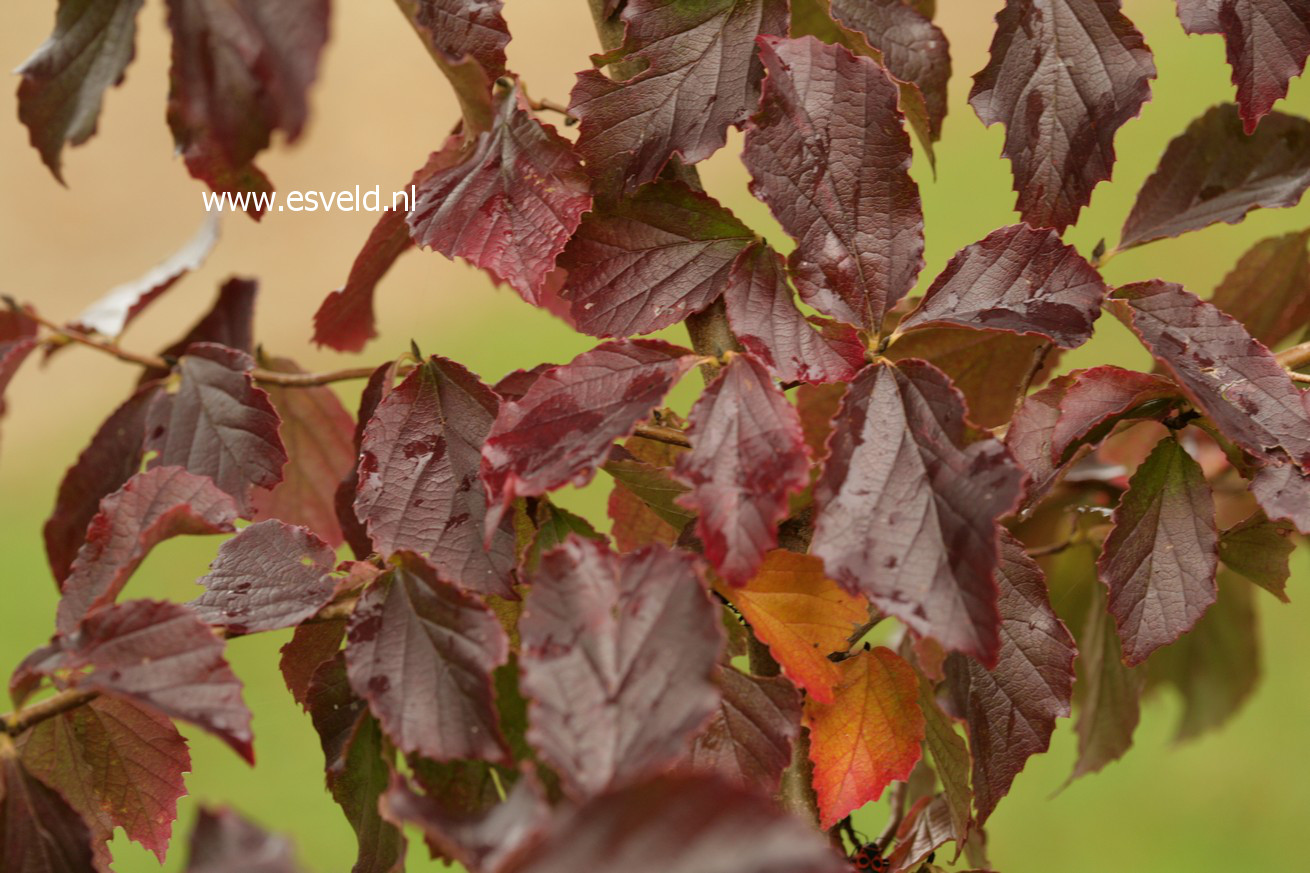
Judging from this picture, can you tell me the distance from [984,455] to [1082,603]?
347mm

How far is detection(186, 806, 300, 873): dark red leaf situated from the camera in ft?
0.76

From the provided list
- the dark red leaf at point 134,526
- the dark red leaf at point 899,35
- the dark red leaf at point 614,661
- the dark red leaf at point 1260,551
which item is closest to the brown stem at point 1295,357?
the dark red leaf at point 1260,551

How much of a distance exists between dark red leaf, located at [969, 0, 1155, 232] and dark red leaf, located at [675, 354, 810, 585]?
0.12m

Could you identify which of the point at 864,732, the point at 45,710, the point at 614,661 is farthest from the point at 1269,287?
the point at 45,710

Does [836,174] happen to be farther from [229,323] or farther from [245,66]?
[229,323]

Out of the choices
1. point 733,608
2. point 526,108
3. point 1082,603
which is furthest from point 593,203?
point 1082,603

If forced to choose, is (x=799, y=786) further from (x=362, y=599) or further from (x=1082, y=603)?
(x=1082, y=603)

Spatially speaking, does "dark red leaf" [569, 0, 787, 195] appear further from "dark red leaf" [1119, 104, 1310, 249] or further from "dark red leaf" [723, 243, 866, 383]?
"dark red leaf" [1119, 104, 1310, 249]

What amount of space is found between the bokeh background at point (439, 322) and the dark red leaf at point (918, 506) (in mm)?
165

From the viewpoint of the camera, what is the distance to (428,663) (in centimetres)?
33

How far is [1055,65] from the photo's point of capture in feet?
1.32

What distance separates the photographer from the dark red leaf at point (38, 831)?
32 centimetres

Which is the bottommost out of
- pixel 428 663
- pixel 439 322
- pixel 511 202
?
pixel 439 322

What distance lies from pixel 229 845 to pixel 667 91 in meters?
0.26
